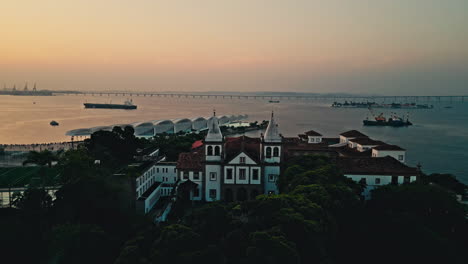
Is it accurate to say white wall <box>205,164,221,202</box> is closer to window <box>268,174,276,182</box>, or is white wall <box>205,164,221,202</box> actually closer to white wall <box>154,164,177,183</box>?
window <box>268,174,276,182</box>

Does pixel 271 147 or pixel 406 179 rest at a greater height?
pixel 271 147

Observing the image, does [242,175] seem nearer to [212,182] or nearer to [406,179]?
[212,182]

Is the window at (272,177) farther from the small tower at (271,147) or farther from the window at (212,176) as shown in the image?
the window at (212,176)

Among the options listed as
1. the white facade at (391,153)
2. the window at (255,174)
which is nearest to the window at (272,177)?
the window at (255,174)

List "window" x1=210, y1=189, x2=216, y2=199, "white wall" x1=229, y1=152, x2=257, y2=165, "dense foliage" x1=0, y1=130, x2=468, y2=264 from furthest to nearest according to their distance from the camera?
"window" x1=210, y1=189, x2=216, y2=199 → "white wall" x1=229, y1=152, x2=257, y2=165 → "dense foliage" x1=0, y1=130, x2=468, y2=264

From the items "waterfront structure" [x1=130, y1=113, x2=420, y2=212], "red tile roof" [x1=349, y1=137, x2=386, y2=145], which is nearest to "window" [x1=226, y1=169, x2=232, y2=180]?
"waterfront structure" [x1=130, y1=113, x2=420, y2=212]

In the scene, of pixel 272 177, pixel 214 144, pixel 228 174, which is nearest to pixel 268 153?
pixel 272 177
